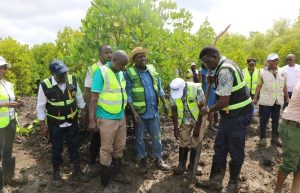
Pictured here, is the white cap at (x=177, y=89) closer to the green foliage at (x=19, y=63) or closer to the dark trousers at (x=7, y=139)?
the dark trousers at (x=7, y=139)

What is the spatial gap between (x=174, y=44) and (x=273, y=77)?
215 cm

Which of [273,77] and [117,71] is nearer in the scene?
[117,71]

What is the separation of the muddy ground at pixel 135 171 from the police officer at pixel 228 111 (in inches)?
14.4

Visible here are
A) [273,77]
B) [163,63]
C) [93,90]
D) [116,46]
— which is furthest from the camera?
[273,77]

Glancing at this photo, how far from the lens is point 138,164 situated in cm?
561

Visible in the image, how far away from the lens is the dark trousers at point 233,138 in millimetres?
4617

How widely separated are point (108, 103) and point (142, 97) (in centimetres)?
78

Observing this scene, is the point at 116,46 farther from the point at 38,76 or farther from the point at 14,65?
the point at 38,76

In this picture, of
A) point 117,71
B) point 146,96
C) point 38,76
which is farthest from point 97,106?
point 38,76

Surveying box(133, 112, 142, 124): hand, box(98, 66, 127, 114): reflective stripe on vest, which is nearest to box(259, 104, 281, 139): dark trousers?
→ box(133, 112, 142, 124): hand

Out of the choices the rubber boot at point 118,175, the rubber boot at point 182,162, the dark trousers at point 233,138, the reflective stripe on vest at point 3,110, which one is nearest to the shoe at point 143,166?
the rubber boot at point 118,175

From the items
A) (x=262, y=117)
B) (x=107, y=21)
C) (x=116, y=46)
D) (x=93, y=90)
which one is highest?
(x=107, y=21)

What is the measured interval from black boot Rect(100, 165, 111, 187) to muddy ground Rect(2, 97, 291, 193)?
17 cm

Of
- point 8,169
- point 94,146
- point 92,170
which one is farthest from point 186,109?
point 8,169
